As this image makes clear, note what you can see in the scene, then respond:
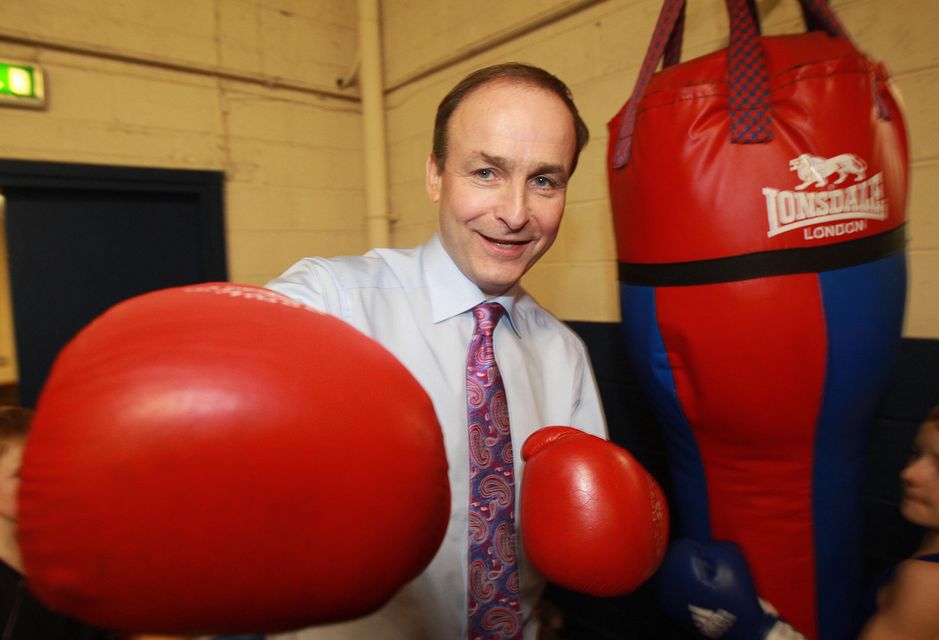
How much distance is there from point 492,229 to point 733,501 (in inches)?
25.6

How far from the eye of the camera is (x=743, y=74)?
894 mm

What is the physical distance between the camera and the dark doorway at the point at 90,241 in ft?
7.25

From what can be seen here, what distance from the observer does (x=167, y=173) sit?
239 cm

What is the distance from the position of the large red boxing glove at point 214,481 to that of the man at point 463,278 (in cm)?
47

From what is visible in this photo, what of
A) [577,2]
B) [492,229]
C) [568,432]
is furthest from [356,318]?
[577,2]

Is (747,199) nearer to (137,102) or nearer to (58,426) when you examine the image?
(58,426)

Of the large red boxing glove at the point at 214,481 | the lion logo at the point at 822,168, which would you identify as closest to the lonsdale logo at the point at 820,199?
the lion logo at the point at 822,168

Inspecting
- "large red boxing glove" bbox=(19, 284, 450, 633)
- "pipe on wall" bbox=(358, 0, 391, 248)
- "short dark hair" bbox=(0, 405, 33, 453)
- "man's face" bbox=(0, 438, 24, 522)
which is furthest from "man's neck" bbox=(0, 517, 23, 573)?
"pipe on wall" bbox=(358, 0, 391, 248)

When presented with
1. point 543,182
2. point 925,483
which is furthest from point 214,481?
point 925,483

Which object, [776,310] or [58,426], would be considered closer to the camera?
[58,426]

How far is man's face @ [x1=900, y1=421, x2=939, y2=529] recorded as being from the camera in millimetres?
1026

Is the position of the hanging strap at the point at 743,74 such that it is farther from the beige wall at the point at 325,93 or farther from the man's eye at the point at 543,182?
Result: the beige wall at the point at 325,93

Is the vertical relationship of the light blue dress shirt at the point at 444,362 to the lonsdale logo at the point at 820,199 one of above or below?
below

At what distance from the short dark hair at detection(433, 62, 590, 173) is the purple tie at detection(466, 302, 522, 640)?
1.43 feet
